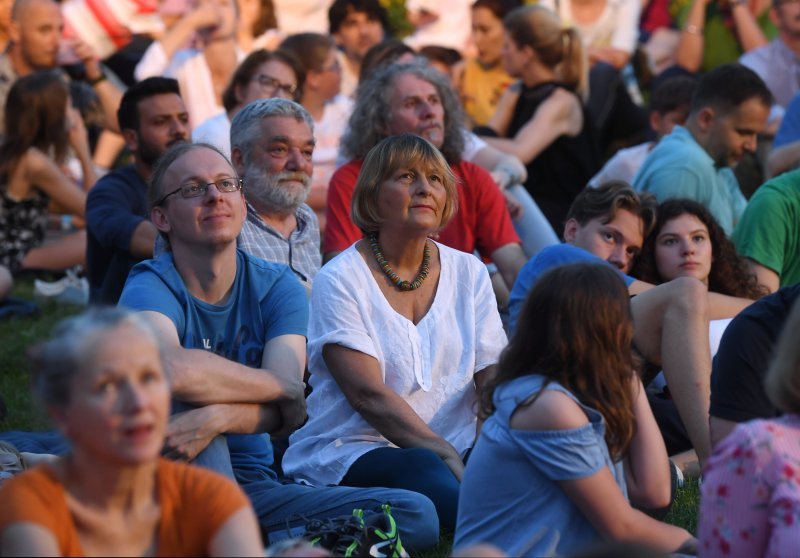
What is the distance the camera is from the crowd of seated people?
9.24 feet

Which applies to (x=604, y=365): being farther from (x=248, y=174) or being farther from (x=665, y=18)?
(x=665, y=18)

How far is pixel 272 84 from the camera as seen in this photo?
7.20 meters

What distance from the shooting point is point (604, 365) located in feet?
11.2

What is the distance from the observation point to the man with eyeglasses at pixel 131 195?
5.84 meters

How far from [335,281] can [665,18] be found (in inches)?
303

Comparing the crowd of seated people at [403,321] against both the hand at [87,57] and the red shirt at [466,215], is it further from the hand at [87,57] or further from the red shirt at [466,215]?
the hand at [87,57]

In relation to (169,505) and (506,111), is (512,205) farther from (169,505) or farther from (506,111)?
(169,505)

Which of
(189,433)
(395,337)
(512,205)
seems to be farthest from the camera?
(512,205)

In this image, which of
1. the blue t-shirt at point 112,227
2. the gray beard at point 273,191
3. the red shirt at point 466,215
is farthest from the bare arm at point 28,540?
the red shirt at point 466,215

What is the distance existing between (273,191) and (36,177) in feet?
10.9

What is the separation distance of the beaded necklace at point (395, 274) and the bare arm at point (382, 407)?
1.04ft

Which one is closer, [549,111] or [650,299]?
[650,299]

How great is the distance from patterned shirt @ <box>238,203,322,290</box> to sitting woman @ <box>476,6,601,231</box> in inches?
110

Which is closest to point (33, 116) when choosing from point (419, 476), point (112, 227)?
point (112, 227)
